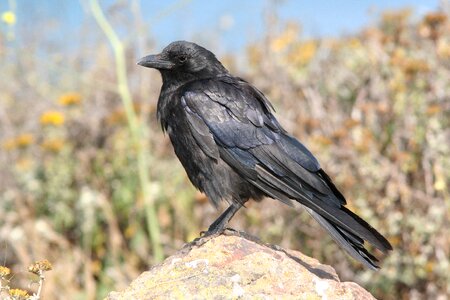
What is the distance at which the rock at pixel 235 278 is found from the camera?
10.4 feet

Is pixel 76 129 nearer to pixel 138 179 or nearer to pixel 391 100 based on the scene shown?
pixel 138 179

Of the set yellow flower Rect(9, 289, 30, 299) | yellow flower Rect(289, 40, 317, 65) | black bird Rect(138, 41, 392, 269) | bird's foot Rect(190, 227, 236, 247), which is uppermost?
yellow flower Rect(289, 40, 317, 65)

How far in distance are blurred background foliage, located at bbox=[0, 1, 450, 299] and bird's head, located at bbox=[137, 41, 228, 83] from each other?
94cm

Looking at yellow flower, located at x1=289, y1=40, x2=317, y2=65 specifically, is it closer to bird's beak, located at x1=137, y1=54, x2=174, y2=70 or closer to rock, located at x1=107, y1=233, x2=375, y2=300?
bird's beak, located at x1=137, y1=54, x2=174, y2=70

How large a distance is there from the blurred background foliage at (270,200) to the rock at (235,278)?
244cm

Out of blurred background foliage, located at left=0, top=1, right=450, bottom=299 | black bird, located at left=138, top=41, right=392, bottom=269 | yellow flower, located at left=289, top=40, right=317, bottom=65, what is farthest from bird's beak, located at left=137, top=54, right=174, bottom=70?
yellow flower, located at left=289, top=40, right=317, bottom=65

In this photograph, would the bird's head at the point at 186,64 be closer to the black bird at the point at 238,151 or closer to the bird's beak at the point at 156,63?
the bird's beak at the point at 156,63

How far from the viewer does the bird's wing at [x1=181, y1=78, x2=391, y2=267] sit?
4090 millimetres

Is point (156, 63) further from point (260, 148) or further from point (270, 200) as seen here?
point (270, 200)

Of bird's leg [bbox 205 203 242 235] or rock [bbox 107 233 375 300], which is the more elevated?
bird's leg [bbox 205 203 242 235]

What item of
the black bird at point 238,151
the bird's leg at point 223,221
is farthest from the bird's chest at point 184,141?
the bird's leg at point 223,221

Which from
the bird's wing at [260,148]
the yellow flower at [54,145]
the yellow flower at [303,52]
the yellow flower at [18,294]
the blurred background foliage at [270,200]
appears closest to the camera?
the yellow flower at [18,294]

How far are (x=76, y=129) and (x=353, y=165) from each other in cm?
279

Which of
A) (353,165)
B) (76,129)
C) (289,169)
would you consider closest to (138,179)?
(76,129)
